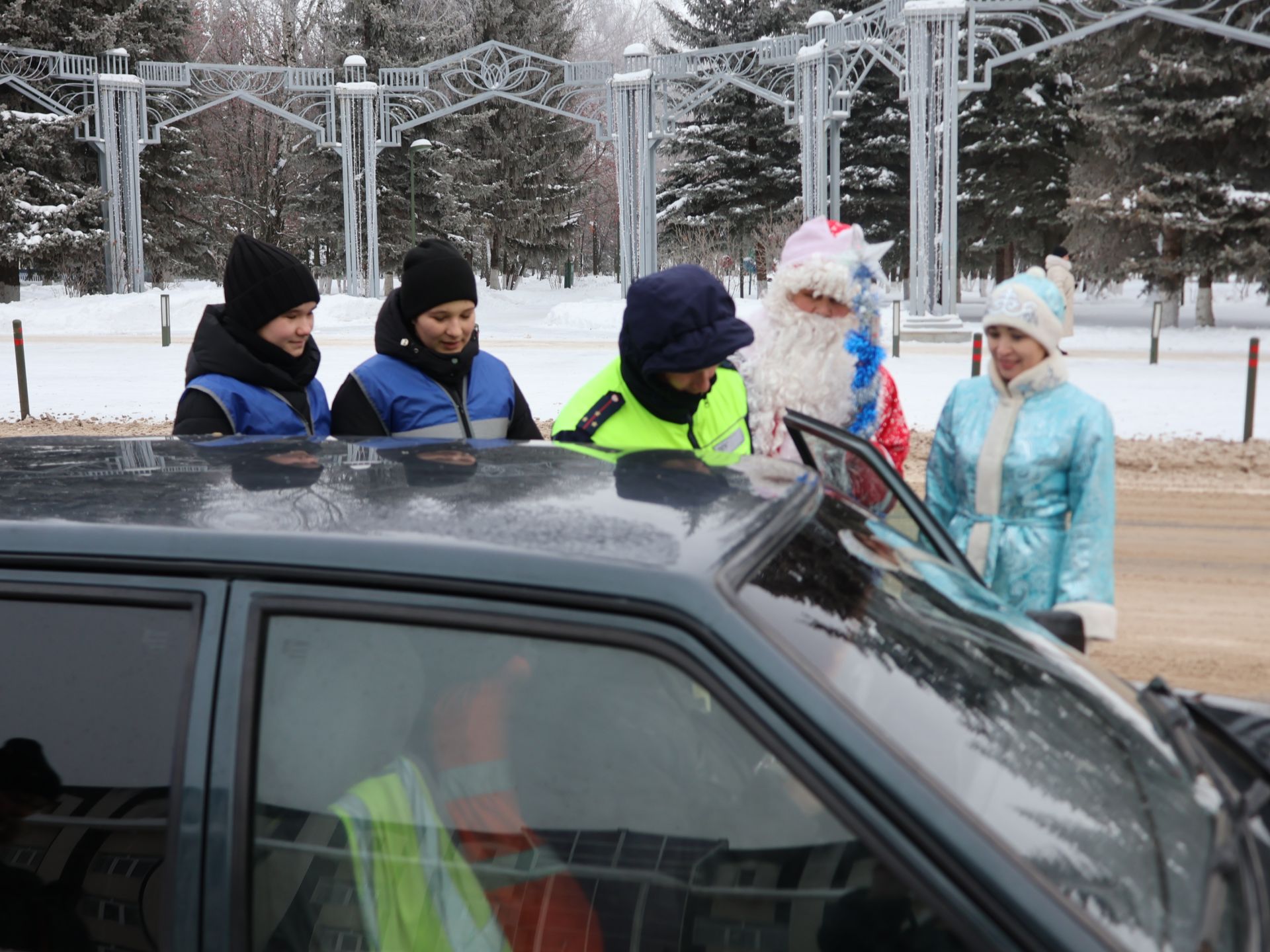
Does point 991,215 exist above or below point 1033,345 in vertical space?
above

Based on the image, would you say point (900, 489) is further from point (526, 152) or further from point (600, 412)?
point (526, 152)

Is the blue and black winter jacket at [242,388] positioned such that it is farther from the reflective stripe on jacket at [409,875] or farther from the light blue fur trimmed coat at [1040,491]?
the reflective stripe on jacket at [409,875]

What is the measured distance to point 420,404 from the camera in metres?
4.25

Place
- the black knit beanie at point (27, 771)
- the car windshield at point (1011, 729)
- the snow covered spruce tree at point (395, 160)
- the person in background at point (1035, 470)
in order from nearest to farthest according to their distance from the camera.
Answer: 1. the car windshield at point (1011, 729)
2. the black knit beanie at point (27, 771)
3. the person in background at point (1035, 470)
4. the snow covered spruce tree at point (395, 160)

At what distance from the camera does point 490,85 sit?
31.1 m

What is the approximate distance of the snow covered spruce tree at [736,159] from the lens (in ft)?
153

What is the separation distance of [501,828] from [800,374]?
279 centimetres

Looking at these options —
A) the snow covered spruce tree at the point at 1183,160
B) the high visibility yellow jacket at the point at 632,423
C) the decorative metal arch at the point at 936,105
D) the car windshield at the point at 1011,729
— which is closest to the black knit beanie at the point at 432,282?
the high visibility yellow jacket at the point at 632,423

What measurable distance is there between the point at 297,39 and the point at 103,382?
43.0 metres

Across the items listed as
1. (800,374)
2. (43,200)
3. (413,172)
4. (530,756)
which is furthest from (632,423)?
(413,172)

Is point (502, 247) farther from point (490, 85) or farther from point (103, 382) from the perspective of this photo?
point (103, 382)

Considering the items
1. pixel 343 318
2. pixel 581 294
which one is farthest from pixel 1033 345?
pixel 581 294

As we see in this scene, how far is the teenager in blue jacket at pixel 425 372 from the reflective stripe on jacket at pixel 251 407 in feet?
0.52

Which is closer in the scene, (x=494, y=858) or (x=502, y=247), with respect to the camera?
(x=494, y=858)
